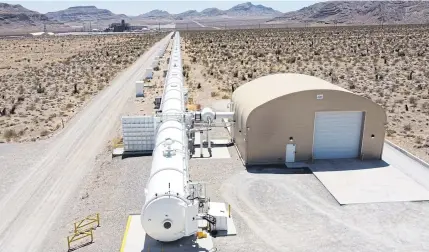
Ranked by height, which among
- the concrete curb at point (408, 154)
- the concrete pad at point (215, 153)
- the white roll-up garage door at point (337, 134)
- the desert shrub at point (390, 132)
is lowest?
the concrete pad at point (215, 153)

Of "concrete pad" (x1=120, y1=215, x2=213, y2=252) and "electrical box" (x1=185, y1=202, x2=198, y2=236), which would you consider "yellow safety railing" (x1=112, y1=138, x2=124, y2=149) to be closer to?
"concrete pad" (x1=120, y1=215, x2=213, y2=252)

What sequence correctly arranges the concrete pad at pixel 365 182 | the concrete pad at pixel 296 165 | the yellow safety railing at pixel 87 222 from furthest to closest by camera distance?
the concrete pad at pixel 296 165, the concrete pad at pixel 365 182, the yellow safety railing at pixel 87 222

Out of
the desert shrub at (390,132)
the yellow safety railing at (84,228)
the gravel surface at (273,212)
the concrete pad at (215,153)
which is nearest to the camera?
the gravel surface at (273,212)

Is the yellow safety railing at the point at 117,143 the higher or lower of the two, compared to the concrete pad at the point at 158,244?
higher

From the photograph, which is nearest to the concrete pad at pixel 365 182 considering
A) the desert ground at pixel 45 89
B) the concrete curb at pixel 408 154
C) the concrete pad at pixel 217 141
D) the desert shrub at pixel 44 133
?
the concrete curb at pixel 408 154

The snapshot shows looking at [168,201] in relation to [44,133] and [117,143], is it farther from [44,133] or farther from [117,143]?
[44,133]

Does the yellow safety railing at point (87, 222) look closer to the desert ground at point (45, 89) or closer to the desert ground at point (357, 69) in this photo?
the desert ground at point (45, 89)

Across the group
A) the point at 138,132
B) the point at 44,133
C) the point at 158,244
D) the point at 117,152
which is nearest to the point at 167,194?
the point at 158,244

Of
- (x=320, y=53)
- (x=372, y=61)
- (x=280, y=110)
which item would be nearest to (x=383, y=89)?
(x=372, y=61)

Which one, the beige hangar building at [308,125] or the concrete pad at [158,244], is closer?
the concrete pad at [158,244]

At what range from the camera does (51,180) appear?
76.0 feet

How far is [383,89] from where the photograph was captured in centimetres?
4200

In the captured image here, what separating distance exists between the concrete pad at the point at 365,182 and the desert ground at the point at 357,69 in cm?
418

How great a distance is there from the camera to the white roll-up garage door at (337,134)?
2416 cm
